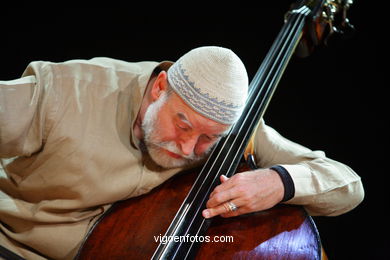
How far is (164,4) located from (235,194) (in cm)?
158

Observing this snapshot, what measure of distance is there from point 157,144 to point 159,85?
8.8 inches

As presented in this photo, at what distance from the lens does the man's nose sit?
52.4 inches

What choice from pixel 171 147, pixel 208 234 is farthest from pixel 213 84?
pixel 208 234

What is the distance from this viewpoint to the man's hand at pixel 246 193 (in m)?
1.26

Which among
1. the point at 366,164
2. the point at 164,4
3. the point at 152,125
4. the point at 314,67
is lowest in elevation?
the point at 366,164

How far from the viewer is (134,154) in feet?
4.72

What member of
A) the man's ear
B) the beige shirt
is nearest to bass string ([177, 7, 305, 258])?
the beige shirt

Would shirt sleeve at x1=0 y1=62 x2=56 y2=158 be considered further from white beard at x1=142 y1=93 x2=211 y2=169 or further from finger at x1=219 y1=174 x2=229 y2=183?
finger at x1=219 y1=174 x2=229 y2=183

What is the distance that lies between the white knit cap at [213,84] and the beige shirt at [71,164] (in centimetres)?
23

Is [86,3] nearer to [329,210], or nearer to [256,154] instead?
[256,154]

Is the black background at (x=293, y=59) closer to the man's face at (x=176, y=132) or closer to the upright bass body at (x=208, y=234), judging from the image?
the upright bass body at (x=208, y=234)

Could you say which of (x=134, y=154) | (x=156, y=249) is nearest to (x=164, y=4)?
(x=134, y=154)

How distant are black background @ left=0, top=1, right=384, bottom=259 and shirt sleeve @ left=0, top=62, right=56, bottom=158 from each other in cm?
102

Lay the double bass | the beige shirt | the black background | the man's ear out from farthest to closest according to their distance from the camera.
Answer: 1. the black background
2. the man's ear
3. the beige shirt
4. the double bass
